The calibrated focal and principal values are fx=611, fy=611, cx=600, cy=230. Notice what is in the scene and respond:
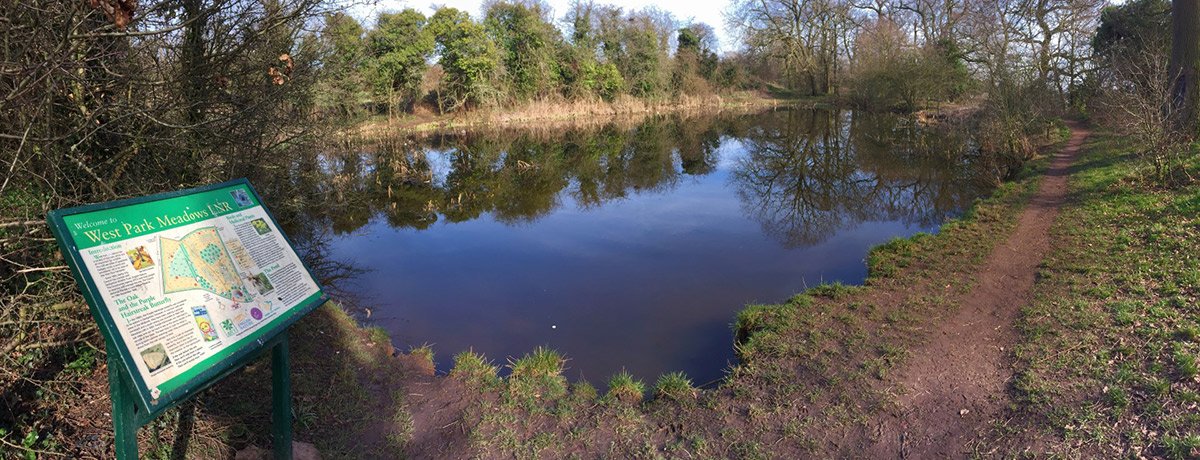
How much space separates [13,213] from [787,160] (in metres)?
16.8

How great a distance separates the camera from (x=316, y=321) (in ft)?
17.9

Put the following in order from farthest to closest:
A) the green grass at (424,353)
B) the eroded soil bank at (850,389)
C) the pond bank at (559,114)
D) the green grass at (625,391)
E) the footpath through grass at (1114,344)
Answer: the pond bank at (559,114) → the green grass at (424,353) → the green grass at (625,391) → the eroded soil bank at (850,389) → the footpath through grass at (1114,344)

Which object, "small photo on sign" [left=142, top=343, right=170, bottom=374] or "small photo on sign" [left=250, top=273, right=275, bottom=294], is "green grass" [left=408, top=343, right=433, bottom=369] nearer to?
"small photo on sign" [left=250, top=273, right=275, bottom=294]

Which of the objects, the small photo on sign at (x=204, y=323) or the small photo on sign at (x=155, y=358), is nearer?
the small photo on sign at (x=155, y=358)

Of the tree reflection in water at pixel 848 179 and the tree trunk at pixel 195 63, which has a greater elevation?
→ the tree trunk at pixel 195 63

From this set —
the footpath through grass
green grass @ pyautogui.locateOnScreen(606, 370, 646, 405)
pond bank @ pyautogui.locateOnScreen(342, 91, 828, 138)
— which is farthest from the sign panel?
pond bank @ pyautogui.locateOnScreen(342, 91, 828, 138)

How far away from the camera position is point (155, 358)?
7.29ft

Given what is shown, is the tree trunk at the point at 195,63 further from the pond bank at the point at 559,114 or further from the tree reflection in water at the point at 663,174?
the pond bank at the point at 559,114

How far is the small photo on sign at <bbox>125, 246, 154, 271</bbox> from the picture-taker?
2.32 meters

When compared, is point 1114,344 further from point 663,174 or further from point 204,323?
point 663,174

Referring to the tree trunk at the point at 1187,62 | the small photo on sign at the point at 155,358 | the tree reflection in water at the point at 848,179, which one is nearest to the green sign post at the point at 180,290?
the small photo on sign at the point at 155,358

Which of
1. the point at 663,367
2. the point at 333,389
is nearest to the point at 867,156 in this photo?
the point at 663,367

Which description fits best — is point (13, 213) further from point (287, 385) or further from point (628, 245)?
point (628, 245)

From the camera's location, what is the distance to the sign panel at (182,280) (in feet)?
7.06
